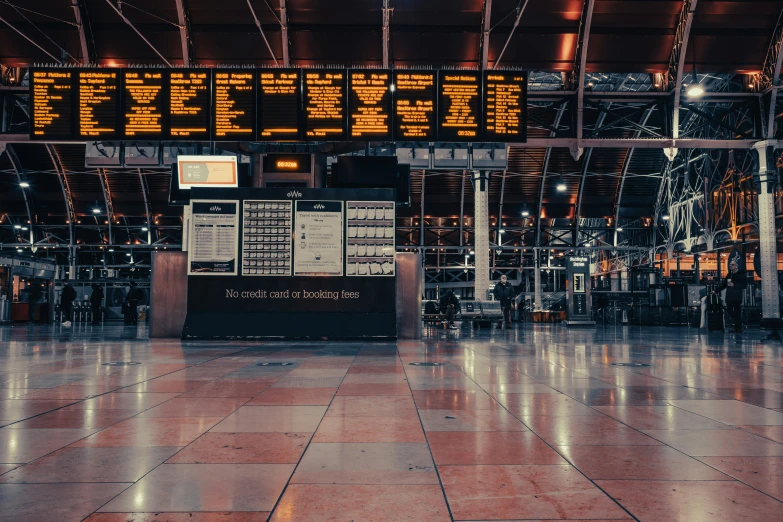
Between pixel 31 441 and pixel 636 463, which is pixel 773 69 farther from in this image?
pixel 31 441

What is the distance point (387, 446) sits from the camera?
3756 millimetres

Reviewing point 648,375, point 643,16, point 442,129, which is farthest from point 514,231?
point 648,375

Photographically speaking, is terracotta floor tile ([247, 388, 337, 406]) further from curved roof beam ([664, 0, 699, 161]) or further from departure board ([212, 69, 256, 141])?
curved roof beam ([664, 0, 699, 161])

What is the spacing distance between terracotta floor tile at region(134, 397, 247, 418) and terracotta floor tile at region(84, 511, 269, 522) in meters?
2.25

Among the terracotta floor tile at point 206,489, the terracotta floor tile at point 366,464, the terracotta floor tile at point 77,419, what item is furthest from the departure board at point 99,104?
the terracotta floor tile at point 206,489

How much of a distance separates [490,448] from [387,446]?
60 cm

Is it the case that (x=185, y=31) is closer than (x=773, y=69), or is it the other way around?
(x=773, y=69)

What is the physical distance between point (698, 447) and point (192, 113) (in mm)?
13622

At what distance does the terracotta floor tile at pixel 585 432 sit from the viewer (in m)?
3.89

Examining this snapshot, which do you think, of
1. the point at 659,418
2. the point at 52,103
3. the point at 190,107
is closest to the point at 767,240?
the point at 190,107

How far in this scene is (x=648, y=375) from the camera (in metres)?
7.60

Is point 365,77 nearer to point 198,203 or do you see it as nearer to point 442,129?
point 442,129

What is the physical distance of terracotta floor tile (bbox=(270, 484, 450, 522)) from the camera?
8.29 feet

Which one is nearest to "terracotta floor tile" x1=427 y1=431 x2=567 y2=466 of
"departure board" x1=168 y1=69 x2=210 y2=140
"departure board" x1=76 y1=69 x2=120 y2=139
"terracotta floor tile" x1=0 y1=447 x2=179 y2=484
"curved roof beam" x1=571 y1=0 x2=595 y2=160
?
"terracotta floor tile" x1=0 y1=447 x2=179 y2=484
